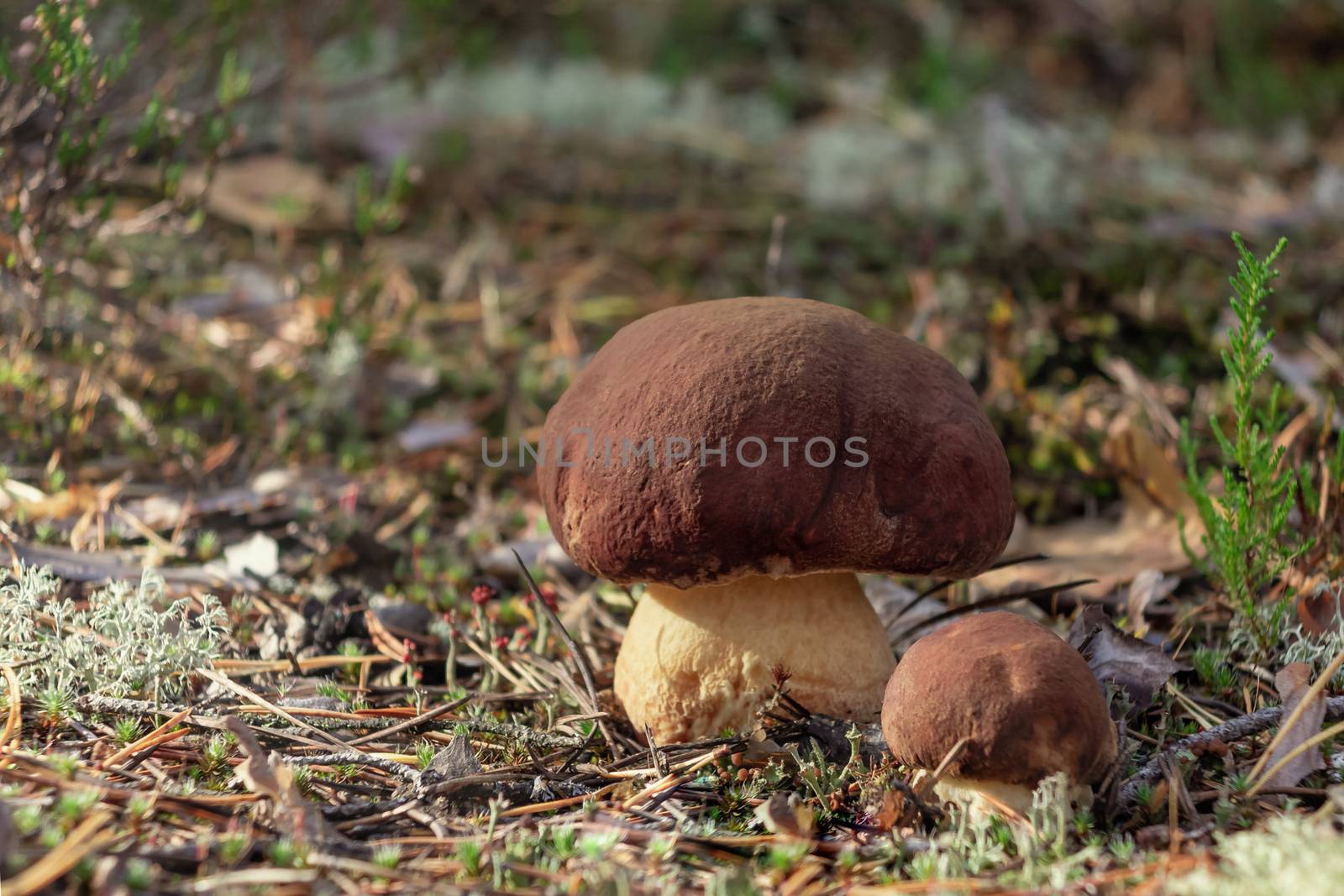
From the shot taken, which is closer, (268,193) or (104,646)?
(104,646)

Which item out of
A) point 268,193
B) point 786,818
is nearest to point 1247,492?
point 786,818

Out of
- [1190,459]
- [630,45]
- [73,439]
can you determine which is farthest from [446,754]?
[630,45]

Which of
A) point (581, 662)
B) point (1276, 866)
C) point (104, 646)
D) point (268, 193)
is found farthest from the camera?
point (268, 193)

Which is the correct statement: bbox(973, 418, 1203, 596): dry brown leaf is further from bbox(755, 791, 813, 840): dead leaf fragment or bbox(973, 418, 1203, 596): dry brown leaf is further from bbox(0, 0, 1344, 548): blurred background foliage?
bbox(755, 791, 813, 840): dead leaf fragment

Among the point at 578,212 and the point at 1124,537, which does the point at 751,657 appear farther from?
the point at 578,212

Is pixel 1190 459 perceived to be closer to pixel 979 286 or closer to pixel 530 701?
pixel 530 701
